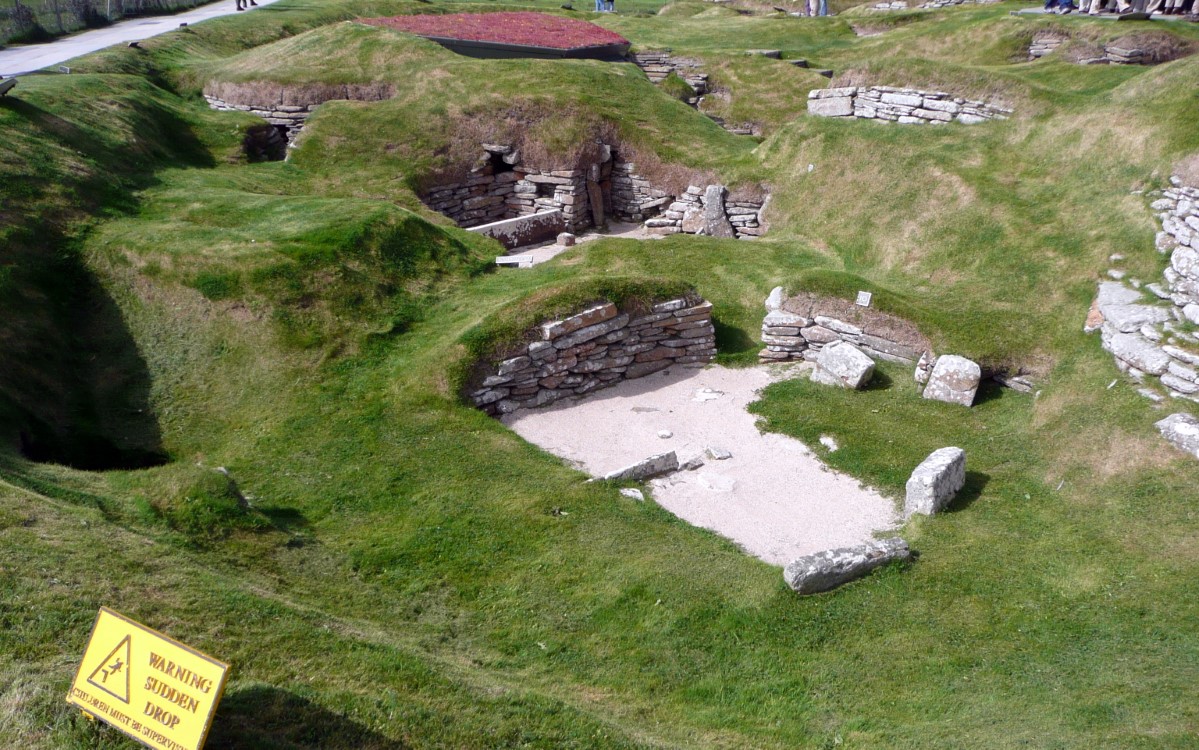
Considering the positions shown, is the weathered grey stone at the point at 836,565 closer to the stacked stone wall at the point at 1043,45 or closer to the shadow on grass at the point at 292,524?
the shadow on grass at the point at 292,524

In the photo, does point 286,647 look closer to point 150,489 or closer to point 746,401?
point 150,489

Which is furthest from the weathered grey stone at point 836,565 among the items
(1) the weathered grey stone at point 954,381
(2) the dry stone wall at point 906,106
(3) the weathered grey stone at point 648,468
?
(2) the dry stone wall at point 906,106

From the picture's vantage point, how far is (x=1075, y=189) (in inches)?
725

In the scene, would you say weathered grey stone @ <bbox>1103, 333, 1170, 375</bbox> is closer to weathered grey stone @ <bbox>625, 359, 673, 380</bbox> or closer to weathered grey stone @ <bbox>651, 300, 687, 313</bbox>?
weathered grey stone @ <bbox>651, 300, 687, 313</bbox>

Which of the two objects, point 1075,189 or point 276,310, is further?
point 1075,189

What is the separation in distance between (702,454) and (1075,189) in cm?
1106

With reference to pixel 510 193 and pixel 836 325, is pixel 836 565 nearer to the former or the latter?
pixel 836 325

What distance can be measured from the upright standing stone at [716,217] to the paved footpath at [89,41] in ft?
71.7

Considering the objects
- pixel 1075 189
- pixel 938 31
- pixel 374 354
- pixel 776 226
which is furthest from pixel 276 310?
pixel 938 31

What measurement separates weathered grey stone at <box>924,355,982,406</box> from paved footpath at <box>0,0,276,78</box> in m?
27.9

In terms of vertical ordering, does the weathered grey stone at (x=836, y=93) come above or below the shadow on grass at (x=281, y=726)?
above

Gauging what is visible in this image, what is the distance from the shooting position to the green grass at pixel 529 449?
8312mm

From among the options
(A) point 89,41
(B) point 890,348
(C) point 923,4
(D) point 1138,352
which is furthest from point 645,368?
(C) point 923,4

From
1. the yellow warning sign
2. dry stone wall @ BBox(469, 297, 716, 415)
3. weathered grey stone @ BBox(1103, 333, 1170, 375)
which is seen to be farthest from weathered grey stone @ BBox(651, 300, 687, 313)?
the yellow warning sign
